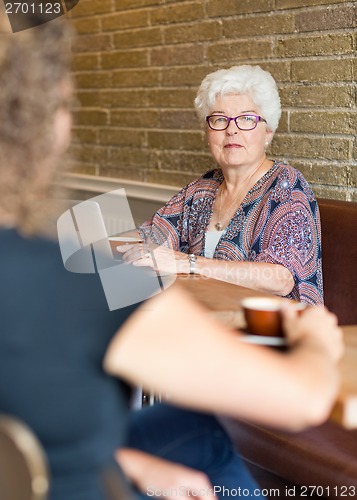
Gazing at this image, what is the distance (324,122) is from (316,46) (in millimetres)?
287

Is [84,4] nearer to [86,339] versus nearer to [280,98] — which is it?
[280,98]

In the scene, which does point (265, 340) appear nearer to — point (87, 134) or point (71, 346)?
point (71, 346)

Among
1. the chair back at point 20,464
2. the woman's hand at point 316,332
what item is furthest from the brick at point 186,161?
the chair back at point 20,464

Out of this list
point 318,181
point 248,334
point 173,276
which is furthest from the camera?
point 318,181

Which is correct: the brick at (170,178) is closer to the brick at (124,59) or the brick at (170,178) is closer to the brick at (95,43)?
the brick at (124,59)

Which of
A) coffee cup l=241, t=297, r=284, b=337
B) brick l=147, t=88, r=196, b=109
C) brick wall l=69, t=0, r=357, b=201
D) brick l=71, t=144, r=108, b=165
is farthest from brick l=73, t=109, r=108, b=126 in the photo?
coffee cup l=241, t=297, r=284, b=337

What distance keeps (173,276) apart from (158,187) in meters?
1.79

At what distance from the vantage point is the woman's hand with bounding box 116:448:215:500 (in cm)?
130

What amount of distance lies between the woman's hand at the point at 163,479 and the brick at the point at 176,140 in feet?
7.86

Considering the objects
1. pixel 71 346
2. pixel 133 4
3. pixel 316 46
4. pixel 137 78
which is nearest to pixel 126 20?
pixel 133 4

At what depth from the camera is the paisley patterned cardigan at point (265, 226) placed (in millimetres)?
2494

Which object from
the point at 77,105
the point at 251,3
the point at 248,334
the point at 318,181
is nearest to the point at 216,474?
the point at 248,334

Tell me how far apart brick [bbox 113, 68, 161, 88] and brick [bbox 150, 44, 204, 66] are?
0.20ft

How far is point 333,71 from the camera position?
9.42 ft
